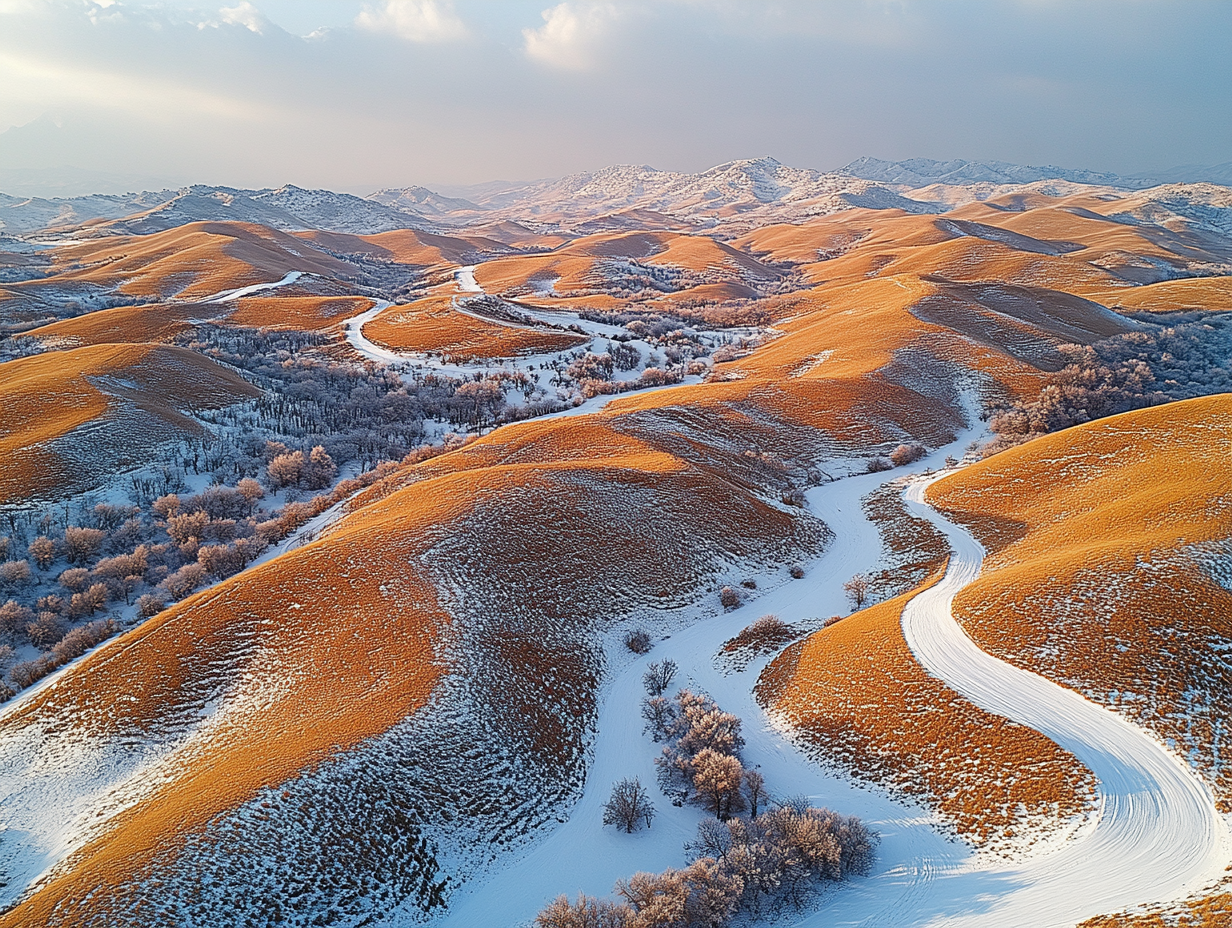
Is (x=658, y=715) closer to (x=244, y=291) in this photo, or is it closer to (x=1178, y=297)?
(x=1178, y=297)

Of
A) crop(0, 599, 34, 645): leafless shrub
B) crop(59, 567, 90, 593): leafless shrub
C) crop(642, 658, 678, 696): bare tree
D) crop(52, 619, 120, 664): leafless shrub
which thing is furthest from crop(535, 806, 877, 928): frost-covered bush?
crop(59, 567, 90, 593): leafless shrub

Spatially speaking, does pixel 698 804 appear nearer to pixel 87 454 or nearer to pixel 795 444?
pixel 795 444

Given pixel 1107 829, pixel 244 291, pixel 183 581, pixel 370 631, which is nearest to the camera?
pixel 1107 829

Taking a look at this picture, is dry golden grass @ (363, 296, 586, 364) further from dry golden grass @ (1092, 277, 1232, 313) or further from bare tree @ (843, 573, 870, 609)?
dry golden grass @ (1092, 277, 1232, 313)

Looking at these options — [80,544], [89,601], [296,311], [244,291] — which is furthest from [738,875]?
[244,291]

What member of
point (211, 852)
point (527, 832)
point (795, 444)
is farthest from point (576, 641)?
point (795, 444)

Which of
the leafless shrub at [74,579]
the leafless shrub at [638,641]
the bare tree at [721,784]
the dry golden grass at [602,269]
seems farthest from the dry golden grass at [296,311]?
the bare tree at [721,784]
